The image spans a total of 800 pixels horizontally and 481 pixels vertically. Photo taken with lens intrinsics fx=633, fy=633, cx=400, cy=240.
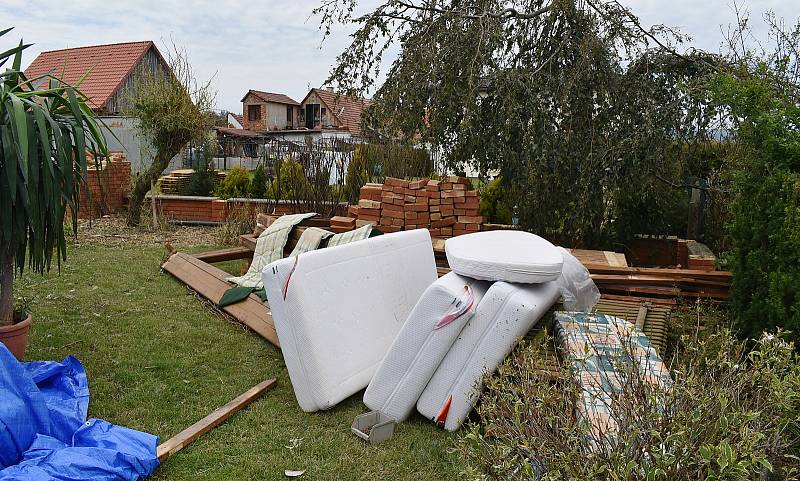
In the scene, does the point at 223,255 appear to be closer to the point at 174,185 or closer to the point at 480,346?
the point at 480,346

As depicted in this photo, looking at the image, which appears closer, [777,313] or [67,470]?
[67,470]

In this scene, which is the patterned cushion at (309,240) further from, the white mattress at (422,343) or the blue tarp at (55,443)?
the blue tarp at (55,443)

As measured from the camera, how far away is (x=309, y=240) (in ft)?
19.5

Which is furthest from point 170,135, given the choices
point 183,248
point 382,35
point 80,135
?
point 80,135

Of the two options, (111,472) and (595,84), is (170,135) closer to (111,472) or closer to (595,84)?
(595,84)

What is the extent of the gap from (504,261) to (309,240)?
287 centimetres

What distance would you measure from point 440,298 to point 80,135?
2.39 m

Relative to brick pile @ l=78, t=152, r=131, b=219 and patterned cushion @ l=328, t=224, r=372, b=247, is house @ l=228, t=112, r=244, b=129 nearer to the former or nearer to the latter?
brick pile @ l=78, t=152, r=131, b=219

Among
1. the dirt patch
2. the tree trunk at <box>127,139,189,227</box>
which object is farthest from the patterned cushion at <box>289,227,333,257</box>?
the tree trunk at <box>127,139,189,227</box>

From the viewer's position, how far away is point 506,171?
634 centimetres

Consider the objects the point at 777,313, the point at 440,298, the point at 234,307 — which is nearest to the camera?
the point at 440,298

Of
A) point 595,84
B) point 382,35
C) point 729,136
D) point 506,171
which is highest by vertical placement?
point 382,35

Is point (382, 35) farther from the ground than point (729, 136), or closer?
farther from the ground

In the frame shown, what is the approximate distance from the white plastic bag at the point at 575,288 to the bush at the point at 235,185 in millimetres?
8015
